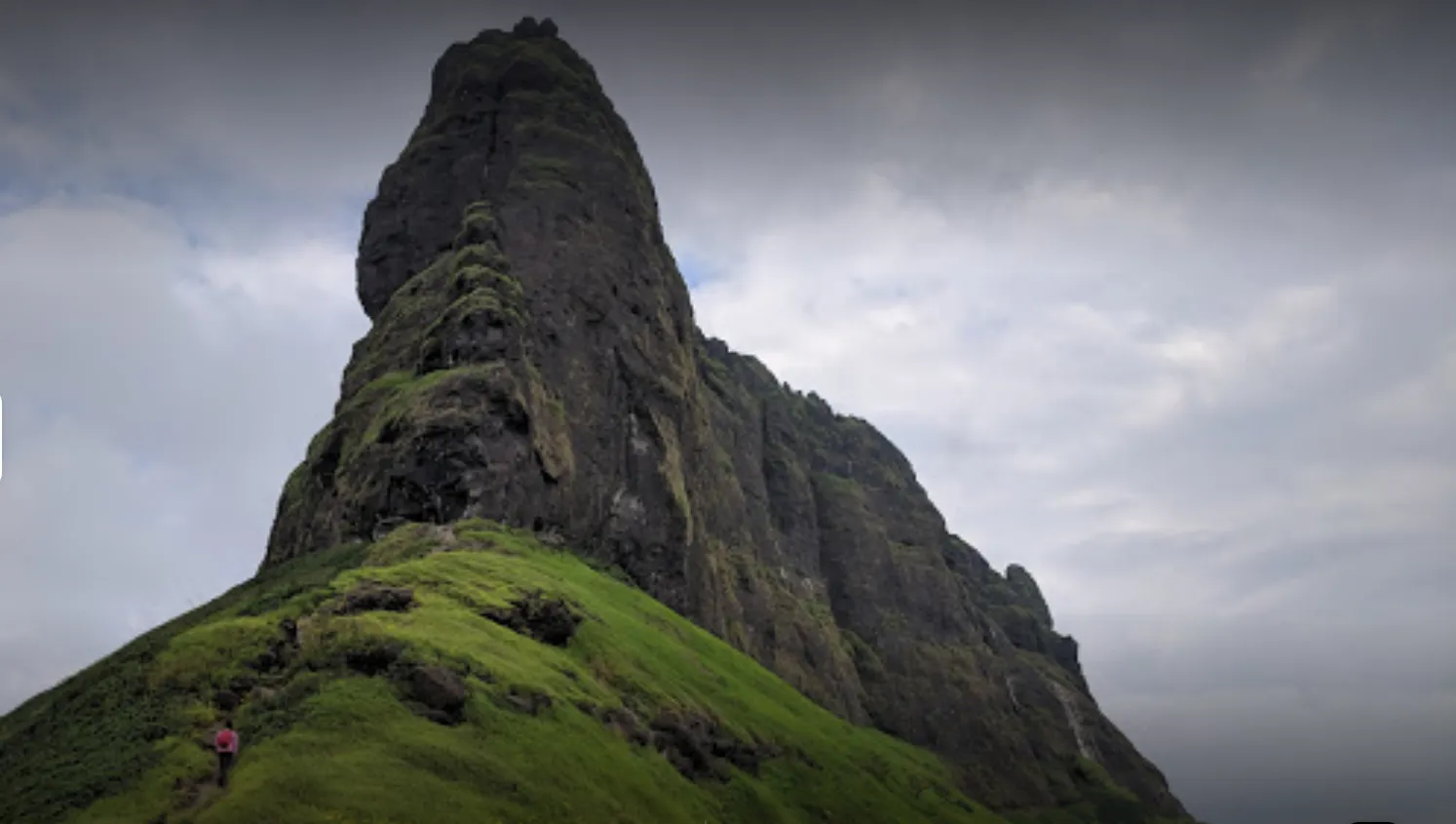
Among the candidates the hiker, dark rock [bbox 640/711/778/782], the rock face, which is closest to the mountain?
dark rock [bbox 640/711/778/782]

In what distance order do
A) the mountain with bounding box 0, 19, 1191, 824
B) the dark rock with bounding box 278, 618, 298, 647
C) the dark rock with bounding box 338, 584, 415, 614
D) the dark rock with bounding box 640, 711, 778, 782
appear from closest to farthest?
the mountain with bounding box 0, 19, 1191, 824
the dark rock with bounding box 278, 618, 298, 647
the dark rock with bounding box 338, 584, 415, 614
the dark rock with bounding box 640, 711, 778, 782

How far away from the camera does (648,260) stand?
155 meters

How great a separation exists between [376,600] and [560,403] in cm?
7265

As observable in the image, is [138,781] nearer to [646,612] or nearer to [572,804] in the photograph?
[572,804]

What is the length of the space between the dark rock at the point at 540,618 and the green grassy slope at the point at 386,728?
0.99m

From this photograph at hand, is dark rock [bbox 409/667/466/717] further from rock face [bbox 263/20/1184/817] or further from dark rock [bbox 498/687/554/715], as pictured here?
rock face [bbox 263/20/1184/817]

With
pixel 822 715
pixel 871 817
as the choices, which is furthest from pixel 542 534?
pixel 871 817

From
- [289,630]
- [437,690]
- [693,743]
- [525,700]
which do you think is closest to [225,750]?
[437,690]

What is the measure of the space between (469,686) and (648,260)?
117m

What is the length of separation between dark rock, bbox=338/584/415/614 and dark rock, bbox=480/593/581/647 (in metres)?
7.03

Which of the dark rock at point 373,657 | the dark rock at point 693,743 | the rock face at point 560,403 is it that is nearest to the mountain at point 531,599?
the dark rock at point 373,657

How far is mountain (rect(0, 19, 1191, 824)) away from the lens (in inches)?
1521

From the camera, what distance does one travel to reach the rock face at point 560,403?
334 ft

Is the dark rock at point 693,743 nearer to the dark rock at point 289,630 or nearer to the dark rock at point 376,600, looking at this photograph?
the dark rock at point 376,600
